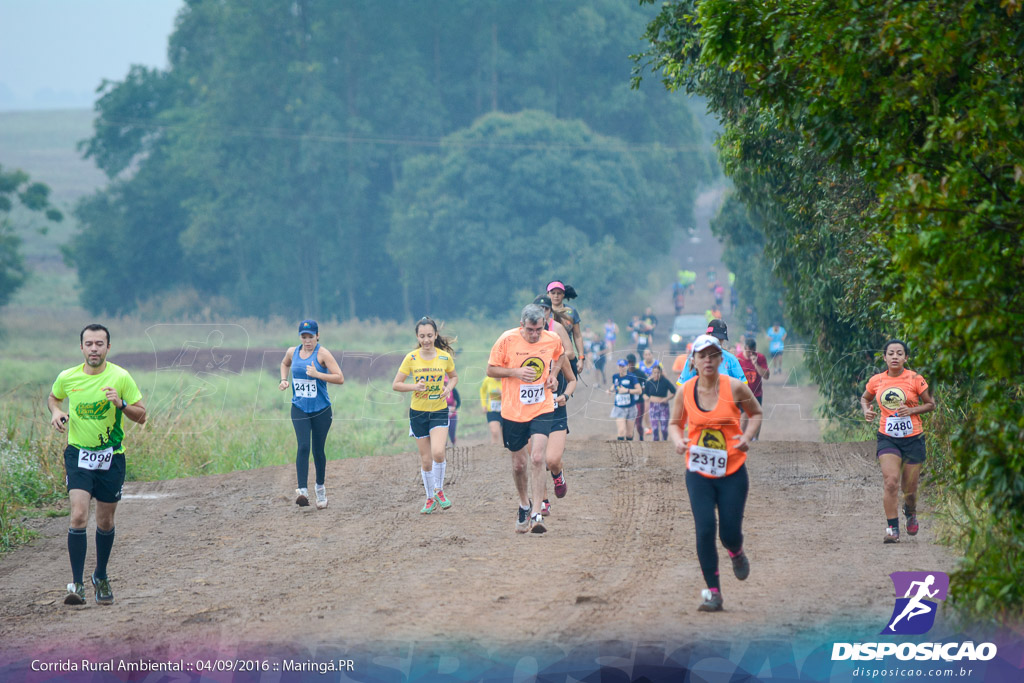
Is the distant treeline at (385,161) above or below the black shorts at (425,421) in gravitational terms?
above

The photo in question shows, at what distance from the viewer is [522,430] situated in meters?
9.66

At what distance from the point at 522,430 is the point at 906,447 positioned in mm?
3387

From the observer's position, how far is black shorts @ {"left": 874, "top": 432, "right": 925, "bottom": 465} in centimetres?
905

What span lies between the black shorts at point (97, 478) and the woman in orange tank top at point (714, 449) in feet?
14.3

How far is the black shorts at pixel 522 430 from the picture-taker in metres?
9.66

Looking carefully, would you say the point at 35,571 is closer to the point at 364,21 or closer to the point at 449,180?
the point at 449,180

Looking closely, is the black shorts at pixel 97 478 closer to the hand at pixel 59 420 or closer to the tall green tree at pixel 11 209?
the hand at pixel 59 420

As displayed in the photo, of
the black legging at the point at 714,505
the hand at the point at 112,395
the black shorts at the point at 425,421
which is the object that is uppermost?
the hand at the point at 112,395

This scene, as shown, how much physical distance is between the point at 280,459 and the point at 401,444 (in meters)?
6.01

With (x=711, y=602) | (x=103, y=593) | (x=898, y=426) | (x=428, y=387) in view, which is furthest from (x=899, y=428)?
(x=103, y=593)

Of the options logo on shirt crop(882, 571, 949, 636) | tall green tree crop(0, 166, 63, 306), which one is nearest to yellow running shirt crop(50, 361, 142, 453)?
logo on shirt crop(882, 571, 949, 636)

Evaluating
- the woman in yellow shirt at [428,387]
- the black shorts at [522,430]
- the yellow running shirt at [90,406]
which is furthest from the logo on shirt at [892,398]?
the yellow running shirt at [90,406]

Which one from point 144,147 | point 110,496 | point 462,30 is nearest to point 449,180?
point 462,30

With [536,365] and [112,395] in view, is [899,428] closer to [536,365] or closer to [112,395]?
[536,365]
